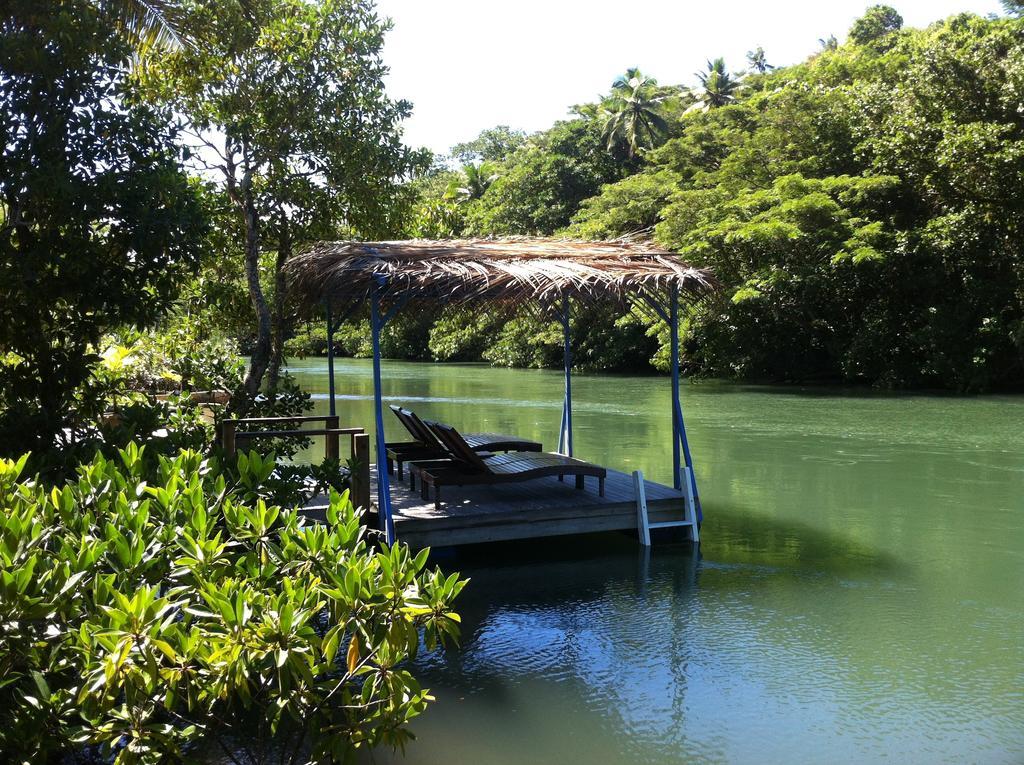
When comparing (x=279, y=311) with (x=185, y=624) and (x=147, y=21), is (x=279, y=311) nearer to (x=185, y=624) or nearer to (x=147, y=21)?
(x=147, y=21)

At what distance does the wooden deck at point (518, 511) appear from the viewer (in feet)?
25.1

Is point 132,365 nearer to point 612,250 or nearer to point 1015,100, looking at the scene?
point 612,250

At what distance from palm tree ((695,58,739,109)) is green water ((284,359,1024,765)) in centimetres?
3391

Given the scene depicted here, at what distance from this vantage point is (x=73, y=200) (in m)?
6.69

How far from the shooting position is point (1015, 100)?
75.4 ft

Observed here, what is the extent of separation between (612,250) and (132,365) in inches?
309

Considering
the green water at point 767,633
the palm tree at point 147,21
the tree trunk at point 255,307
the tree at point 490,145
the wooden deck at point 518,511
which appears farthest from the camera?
the tree at point 490,145

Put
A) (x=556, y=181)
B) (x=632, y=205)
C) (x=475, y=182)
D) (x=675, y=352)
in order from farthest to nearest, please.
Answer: (x=475, y=182) → (x=556, y=181) → (x=632, y=205) → (x=675, y=352)

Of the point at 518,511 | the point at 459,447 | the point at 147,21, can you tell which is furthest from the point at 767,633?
the point at 147,21

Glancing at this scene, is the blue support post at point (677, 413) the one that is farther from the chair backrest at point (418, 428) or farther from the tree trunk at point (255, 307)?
the tree trunk at point (255, 307)

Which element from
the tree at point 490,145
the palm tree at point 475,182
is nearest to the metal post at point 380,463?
the palm tree at point 475,182

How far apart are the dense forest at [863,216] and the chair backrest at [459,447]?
12.6 meters

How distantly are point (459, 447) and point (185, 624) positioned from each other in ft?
16.9

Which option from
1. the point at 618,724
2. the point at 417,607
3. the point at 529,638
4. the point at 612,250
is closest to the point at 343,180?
the point at 612,250
